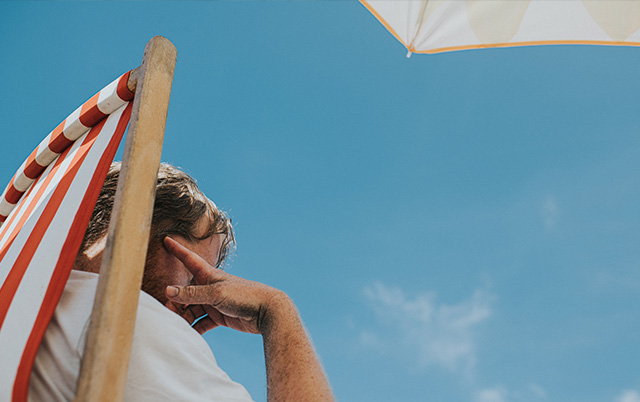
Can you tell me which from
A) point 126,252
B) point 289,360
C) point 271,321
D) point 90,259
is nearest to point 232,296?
point 271,321

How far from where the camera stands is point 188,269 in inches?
64.2

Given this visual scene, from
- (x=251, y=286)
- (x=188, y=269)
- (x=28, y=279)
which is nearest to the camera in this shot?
(x=28, y=279)

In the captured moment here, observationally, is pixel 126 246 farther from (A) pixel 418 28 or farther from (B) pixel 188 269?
(A) pixel 418 28

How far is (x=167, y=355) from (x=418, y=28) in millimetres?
1841

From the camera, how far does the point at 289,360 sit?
1386mm

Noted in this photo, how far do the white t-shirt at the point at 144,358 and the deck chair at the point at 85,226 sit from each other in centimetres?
6

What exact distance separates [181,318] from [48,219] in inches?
15.9

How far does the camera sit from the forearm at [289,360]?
1321mm

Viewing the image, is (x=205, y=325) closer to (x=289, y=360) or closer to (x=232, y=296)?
(x=232, y=296)

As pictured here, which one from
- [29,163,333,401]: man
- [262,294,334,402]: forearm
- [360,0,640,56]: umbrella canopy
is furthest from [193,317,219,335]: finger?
[360,0,640,56]: umbrella canopy

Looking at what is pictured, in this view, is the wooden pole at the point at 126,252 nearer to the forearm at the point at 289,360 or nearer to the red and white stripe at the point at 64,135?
the red and white stripe at the point at 64,135

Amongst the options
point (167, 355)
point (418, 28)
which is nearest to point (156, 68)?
point (167, 355)

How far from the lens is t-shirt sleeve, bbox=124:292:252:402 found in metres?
0.98

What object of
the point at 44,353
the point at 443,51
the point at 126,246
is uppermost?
the point at 443,51
